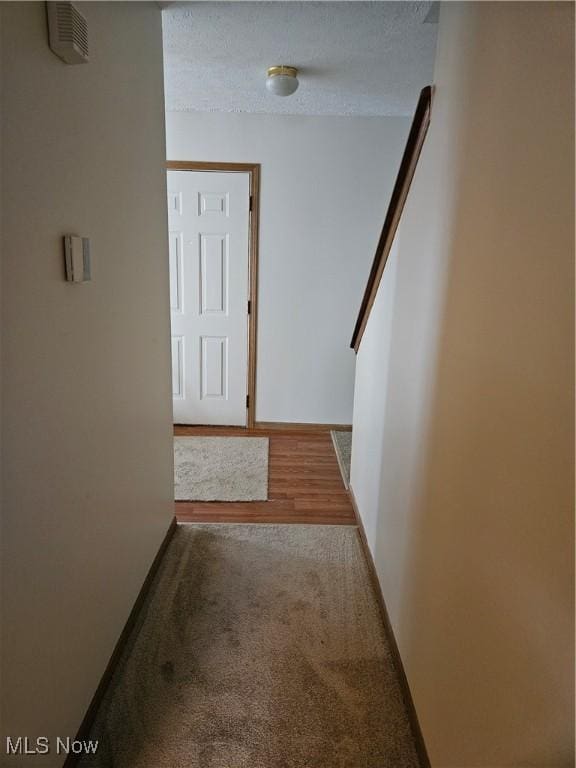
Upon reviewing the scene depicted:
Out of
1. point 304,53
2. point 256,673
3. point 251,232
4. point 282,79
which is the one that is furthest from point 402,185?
point 251,232

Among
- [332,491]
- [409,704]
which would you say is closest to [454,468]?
[409,704]

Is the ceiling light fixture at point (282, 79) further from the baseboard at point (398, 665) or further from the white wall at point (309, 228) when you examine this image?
the baseboard at point (398, 665)

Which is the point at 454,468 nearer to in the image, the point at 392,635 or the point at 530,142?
the point at 530,142

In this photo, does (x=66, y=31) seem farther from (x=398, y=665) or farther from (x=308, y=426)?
(x=308, y=426)

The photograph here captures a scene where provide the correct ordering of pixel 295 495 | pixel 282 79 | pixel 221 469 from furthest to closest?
pixel 221 469 < pixel 295 495 < pixel 282 79

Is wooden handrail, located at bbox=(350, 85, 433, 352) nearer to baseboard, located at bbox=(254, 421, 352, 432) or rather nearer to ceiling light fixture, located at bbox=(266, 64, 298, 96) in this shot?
ceiling light fixture, located at bbox=(266, 64, 298, 96)

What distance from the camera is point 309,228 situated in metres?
3.54

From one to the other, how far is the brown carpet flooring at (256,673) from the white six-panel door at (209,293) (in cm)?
184

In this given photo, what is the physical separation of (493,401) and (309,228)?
9.60 ft

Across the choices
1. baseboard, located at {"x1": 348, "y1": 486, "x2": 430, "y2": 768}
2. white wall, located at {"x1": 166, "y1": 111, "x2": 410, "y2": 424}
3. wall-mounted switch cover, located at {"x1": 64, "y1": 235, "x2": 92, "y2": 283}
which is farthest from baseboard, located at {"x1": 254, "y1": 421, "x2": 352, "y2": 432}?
wall-mounted switch cover, located at {"x1": 64, "y1": 235, "x2": 92, "y2": 283}

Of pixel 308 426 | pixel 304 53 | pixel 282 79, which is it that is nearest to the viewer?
pixel 304 53

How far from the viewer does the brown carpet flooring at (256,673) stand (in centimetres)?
129

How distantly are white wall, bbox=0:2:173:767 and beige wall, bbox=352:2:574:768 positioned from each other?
36.7 inches

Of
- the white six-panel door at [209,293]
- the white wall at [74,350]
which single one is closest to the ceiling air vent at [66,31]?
the white wall at [74,350]
